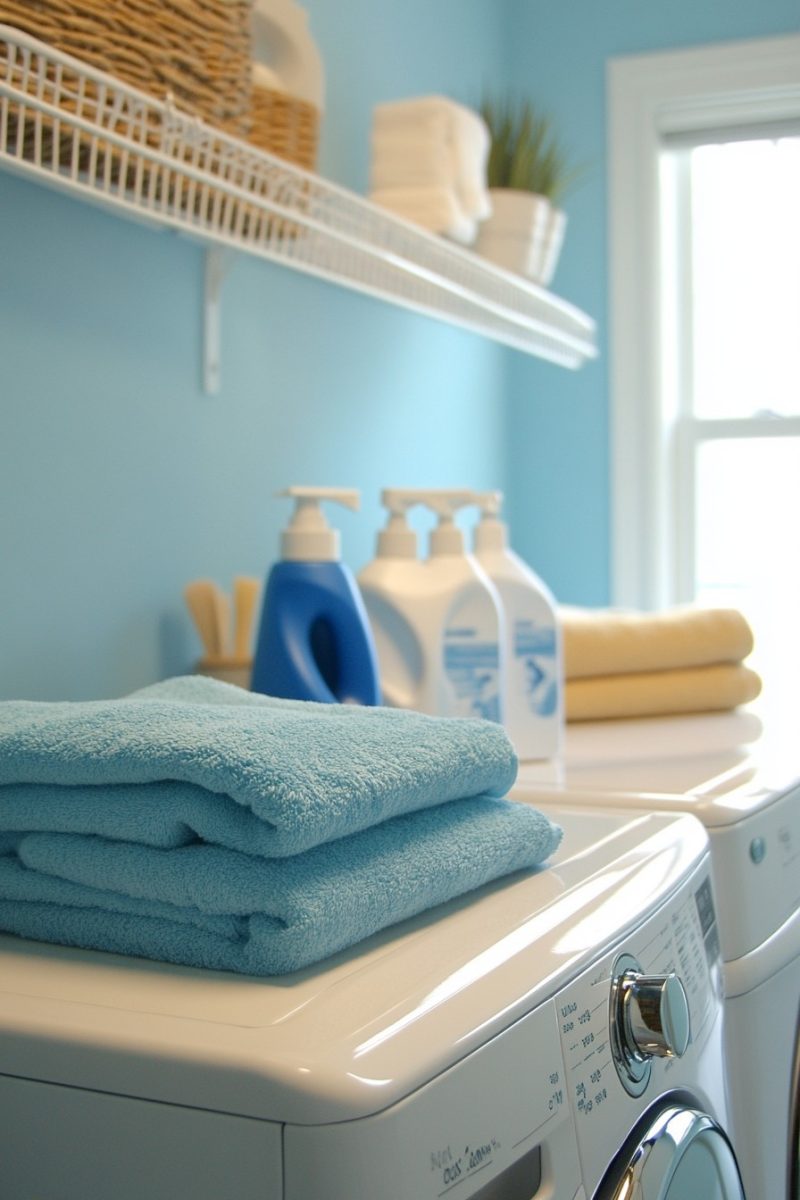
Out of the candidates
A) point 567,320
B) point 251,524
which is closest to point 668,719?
point 251,524

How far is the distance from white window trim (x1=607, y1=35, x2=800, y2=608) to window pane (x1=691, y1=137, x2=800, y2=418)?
0.54ft

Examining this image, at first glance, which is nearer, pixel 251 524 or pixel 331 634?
pixel 331 634

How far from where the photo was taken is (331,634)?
120cm

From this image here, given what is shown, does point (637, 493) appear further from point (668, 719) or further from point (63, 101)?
point (63, 101)

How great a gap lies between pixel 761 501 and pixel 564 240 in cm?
64

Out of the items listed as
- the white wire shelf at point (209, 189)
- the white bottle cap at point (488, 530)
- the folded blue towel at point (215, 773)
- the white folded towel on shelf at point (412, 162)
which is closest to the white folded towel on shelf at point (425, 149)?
the white folded towel on shelf at point (412, 162)

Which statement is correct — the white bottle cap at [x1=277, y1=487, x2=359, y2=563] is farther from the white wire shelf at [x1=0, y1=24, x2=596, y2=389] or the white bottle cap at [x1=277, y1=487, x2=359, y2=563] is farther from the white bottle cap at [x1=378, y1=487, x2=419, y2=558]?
the white wire shelf at [x1=0, y1=24, x2=596, y2=389]

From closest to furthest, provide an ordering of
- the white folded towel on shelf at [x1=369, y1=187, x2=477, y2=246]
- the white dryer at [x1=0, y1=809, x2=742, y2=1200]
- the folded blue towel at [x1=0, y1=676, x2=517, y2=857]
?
Answer: the white dryer at [x1=0, y1=809, x2=742, y2=1200] < the folded blue towel at [x1=0, y1=676, x2=517, y2=857] < the white folded towel on shelf at [x1=369, y1=187, x2=477, y2=246]

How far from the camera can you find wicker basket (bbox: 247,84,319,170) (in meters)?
1.26

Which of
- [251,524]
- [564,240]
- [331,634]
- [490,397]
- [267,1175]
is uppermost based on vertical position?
[564,240]

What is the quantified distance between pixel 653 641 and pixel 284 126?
76 centimetres

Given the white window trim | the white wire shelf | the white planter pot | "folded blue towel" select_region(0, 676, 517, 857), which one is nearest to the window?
the white window trim

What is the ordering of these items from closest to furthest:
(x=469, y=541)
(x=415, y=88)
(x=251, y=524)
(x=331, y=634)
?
(x=331, y=634) < (x=251, y=524) < (x=415, y=88) < (x=469, y=541)

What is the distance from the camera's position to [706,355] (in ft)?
8.51
